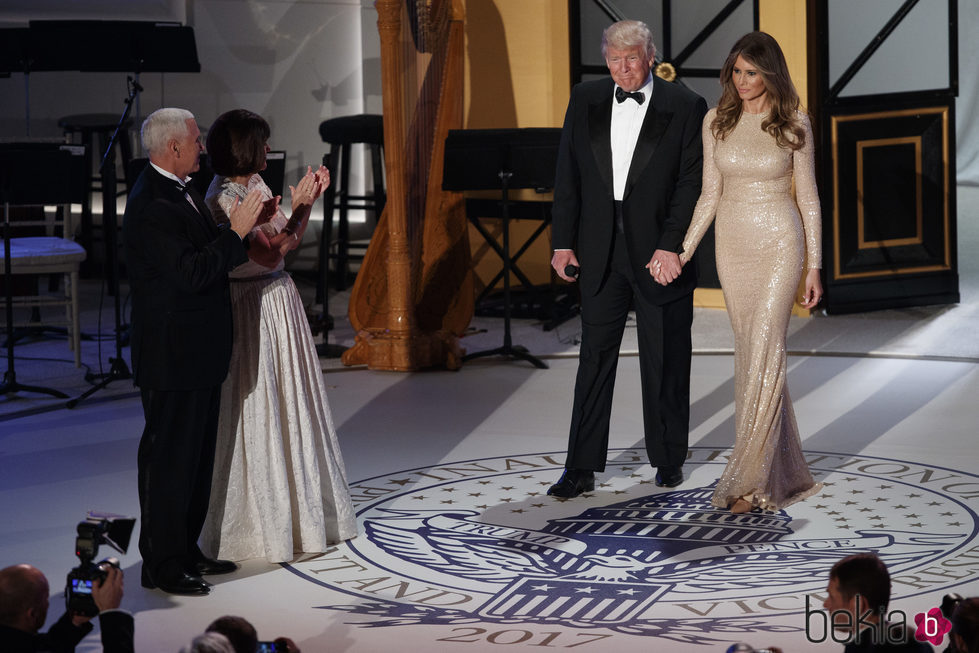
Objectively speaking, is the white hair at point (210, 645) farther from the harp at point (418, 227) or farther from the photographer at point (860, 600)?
the harp at point (418, 227)

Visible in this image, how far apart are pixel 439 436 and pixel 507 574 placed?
180 centimetres

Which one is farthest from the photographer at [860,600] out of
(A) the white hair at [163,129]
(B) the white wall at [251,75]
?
(B) the white wall at [251,75]

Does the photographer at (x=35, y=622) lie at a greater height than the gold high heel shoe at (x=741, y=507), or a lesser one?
greater

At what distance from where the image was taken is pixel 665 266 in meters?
4.91

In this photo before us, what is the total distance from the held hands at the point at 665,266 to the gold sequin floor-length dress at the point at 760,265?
154mm

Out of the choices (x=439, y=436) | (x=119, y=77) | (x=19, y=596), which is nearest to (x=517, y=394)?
(x=439, y=436)

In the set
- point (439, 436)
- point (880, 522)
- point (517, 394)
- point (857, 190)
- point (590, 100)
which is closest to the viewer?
point (880, 522)

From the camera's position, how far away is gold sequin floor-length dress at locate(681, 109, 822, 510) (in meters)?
4.72

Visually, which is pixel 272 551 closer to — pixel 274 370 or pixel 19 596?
pixel 274 370

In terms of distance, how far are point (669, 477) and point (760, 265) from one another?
89cm

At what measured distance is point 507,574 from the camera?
4.29m

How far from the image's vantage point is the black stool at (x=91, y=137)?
9484mm

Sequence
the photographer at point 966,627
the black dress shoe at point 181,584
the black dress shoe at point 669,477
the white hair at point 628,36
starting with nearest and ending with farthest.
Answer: the photographer at point 966,627
the black dress shoe at point 181,584
the white hair at point 628,36
the black dress shoe at point 669,477

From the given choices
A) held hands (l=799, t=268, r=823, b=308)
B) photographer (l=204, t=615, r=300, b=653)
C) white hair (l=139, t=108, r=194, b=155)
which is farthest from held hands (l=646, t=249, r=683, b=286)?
photographer (l=204, t=615, r=300, b=653)
